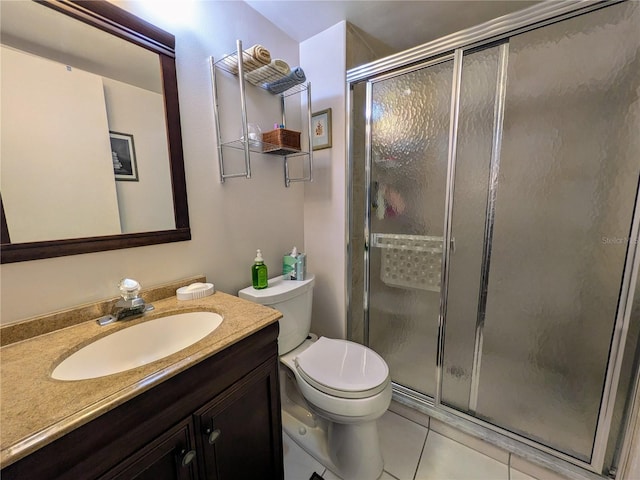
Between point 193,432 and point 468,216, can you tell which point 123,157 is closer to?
point 193,432

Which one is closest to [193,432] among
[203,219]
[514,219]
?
[203,219]

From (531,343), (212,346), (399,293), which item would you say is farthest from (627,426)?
(212,346)

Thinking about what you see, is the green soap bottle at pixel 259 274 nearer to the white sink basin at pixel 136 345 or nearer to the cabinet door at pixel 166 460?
the white sink basin at pixel 136 345

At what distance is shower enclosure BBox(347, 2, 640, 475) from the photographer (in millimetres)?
1034

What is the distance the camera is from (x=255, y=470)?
0.92 meters

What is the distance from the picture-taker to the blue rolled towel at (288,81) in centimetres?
130

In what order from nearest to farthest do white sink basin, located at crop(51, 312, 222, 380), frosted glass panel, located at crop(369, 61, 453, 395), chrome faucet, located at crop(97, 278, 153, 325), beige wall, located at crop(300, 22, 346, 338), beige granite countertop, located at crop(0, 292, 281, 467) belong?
beige granite countertop, located at crop(0, 292, 281, 467) → white sink basin, located at crop(51, 312, 222, 380) → chrome faucet, located at crop(97, 278, 153, 325) → frosted glass panel, located at crop(369, 61, 453, 395) → beige wall, located at crop(300, 22, 346, 338)

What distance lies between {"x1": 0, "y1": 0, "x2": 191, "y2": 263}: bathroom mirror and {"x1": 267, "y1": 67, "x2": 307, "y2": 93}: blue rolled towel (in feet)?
1.61

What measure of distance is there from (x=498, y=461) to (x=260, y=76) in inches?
86.6

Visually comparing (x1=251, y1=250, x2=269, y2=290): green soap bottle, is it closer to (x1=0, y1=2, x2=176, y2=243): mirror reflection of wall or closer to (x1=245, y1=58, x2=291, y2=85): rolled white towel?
(x1=0, y1=2, x2=176, y2=243): mirror reflection of wall

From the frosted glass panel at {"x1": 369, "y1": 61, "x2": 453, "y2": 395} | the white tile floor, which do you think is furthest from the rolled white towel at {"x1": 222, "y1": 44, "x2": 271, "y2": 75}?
the white tile floor

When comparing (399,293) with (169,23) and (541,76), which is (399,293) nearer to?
(541,76)

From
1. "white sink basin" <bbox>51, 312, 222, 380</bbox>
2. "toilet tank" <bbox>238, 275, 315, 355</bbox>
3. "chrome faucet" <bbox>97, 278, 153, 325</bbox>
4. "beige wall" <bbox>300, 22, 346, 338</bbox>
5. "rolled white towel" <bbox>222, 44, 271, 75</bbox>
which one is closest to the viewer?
"white sink basin" <bbox>51, 312, 222, 380</bbox>

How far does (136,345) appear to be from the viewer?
89 cm
